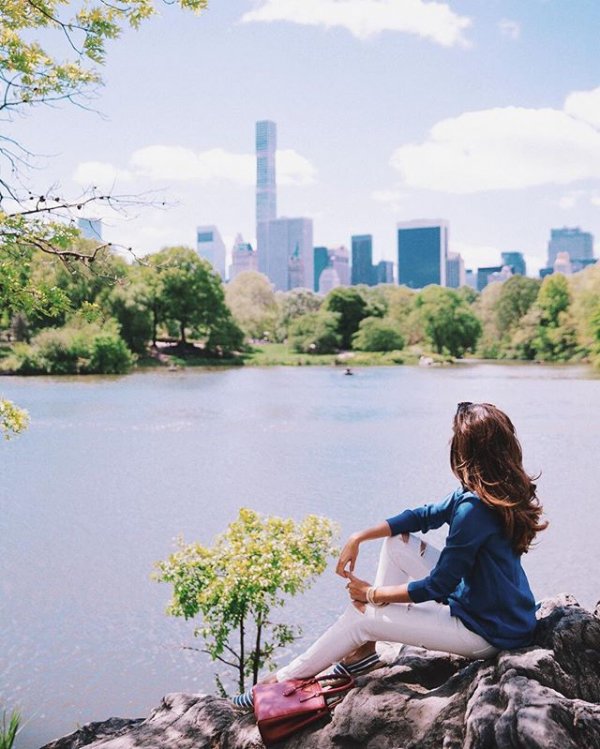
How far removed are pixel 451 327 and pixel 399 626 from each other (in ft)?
159

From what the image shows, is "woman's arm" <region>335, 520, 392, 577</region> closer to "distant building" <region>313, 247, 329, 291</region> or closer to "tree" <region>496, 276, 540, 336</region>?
"tree" <region>496, 276, 540, 336</region>

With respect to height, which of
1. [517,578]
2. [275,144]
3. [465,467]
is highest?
[275,144]

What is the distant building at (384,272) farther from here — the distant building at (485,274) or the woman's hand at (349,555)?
the woman's hand at (349,555)

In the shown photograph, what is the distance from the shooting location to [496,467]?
2670mm

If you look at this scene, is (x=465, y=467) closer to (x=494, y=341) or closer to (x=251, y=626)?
(x=251, y=626)

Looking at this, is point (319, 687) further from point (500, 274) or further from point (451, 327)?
point (500, 274)

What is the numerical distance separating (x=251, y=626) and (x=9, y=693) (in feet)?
5.90

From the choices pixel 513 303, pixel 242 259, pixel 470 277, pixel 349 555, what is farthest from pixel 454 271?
pixel 349 555

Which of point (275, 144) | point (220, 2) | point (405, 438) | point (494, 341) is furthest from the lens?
point (275, 144)

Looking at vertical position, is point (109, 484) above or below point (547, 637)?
below

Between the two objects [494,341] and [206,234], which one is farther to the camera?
[206,234]

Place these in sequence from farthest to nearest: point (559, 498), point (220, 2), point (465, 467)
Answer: point (220, 2) < point (559, 498) < point (465, 467)

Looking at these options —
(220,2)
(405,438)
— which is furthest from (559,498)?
(220,2)

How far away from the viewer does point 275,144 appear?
17350cm
